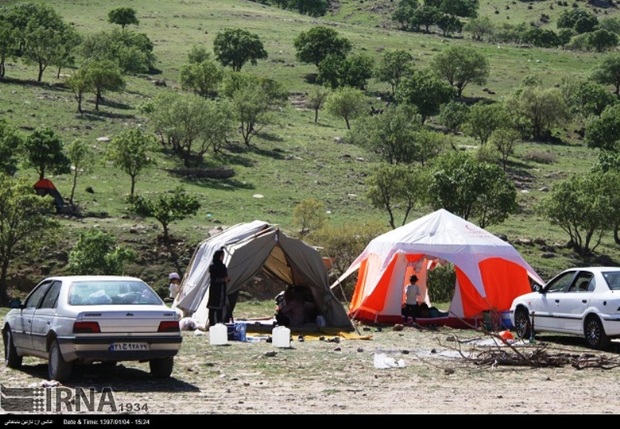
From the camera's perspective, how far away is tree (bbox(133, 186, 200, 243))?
1742 inches

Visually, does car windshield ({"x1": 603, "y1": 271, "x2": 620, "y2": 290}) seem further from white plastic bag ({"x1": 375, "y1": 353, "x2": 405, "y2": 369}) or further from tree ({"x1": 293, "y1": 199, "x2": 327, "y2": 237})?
tree ({"x1": 293, "y1": 199, "x2": 327, "y2": 237})

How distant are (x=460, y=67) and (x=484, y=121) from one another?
2422 cm

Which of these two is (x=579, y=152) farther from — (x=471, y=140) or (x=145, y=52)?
(x=145, y=52)

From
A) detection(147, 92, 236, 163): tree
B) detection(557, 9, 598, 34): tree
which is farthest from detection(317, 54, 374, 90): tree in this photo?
detection(557, 9, 598, 34): tree

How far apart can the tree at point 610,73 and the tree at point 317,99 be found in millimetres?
30512

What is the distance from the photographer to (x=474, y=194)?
52531mm

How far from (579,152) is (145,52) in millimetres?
37754

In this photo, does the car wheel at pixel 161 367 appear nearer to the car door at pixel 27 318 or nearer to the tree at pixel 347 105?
the car door at pixel 27 318

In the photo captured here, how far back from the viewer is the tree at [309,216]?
47.2 meters

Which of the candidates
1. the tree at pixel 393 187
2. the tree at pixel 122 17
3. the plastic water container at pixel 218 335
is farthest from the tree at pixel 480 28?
the plastic water container at pixel 218 335

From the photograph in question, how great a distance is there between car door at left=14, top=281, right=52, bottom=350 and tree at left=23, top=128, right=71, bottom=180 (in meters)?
34.3

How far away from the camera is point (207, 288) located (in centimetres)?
2478

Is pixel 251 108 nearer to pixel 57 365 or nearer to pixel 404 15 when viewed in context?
pixel 57 365

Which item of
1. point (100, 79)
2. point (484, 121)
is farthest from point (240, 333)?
point (484, 121)
